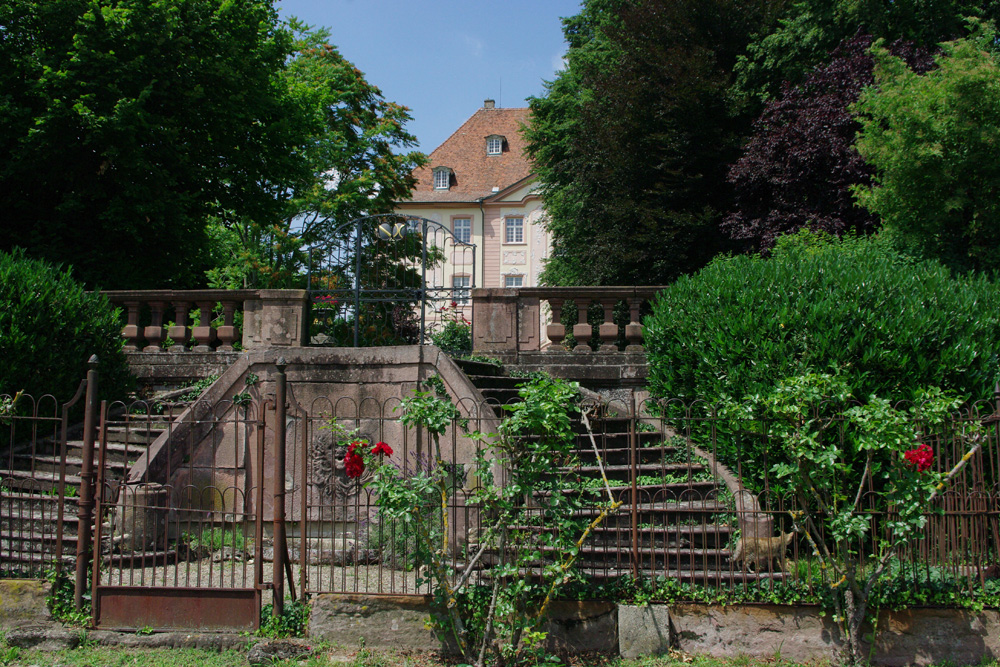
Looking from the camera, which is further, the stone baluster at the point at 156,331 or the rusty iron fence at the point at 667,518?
the stone baluster at the point at 156,331

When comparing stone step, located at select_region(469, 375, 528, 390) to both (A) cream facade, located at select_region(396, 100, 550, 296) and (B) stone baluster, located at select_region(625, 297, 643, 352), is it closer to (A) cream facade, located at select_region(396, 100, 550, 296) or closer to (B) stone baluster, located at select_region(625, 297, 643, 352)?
(B) stone baluster, located at select_region(625, 297, 643, 352)

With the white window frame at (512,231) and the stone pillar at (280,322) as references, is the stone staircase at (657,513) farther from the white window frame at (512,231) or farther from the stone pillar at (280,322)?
the white window frame at (512,231)

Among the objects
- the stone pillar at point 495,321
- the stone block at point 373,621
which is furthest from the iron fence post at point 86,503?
the stone pillar at point 495,321

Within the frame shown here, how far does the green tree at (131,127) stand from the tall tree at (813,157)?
30.3 feet

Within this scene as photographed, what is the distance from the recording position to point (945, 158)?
9562 millimetres

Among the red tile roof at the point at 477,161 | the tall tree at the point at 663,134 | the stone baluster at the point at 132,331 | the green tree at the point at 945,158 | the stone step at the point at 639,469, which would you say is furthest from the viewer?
→ the red tile roof at the point at 477,161

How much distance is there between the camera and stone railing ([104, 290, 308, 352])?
9.66m

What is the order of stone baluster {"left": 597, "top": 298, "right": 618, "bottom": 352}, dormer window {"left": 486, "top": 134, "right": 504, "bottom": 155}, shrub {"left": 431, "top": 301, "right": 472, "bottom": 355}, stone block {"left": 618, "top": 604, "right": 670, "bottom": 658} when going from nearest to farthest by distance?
stone block {"left": 618, "top": 604, "right": 670, "bottom": 658} → stone baluster {"left": 597, "top": 298, "right": 618, "bottom": 352} → shrub {"left": 431, "top": 301, "right": 472, "bottom": 355} → dormer window {"left": 486, "top": 134, "right": 504, "bottom": 155}

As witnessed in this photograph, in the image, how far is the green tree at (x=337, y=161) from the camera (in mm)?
20875

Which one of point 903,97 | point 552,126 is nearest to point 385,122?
point 552,126

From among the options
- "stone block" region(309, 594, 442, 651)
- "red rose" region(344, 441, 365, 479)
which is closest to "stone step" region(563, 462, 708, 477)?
"stone block" region(309, 594, 442, 651)

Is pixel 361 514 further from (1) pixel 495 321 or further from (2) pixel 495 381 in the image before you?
(1) pixel 495 321

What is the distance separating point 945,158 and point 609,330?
4657 millimetres

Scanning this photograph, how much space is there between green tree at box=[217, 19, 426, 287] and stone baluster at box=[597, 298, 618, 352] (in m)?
12.1
